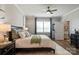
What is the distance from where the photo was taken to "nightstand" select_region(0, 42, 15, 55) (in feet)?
7.01

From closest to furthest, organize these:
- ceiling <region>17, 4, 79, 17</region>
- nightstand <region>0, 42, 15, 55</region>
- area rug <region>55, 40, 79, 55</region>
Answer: nightstand <region>0, 42, 15, 55</region>, ceiling <region>17, 4, 79, 17</region>, area rug <region>55, 40, 79, 55</region>

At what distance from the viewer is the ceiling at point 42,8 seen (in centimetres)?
224

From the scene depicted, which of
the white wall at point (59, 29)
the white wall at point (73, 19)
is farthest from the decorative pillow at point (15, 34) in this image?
the white wall at point (73, 19)

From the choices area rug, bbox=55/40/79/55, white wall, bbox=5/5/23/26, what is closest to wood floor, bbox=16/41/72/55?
area rug, bbox=55/40/79/55

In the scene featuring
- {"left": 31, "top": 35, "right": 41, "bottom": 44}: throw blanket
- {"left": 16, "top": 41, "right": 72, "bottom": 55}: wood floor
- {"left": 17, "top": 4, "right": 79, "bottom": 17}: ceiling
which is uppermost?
{"left": 17, "top": 4, "right": 79, "bottom": 17}: ceiling

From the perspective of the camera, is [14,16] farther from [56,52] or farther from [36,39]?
[56,52]

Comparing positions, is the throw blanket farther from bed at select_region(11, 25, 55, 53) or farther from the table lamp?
the table lamp

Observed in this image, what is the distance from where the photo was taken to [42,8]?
2.31 m

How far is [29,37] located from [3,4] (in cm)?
81

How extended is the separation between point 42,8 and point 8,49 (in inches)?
38.8

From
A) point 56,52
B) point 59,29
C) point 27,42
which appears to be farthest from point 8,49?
point 59,29

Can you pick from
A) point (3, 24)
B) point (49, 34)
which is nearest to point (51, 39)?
point (49, 34)

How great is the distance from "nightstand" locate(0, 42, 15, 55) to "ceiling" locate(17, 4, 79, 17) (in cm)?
67
